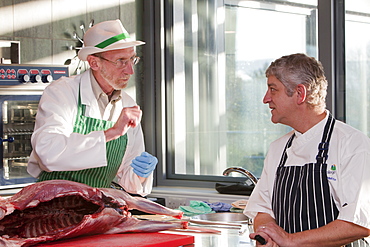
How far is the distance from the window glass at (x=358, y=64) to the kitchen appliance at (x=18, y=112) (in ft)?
6.53

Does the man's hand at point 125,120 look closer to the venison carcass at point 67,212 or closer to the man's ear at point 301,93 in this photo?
the venison carcass at point 67,212

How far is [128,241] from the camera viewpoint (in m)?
1.97

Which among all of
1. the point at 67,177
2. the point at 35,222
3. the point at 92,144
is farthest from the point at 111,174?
the point at 35,222

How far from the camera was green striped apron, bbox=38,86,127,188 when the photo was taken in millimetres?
2797

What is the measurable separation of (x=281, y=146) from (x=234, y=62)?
2.22 m

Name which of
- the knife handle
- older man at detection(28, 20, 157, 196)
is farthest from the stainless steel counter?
older man at detection(28, 20, 157, 196)

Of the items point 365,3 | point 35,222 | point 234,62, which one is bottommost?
point 35,222

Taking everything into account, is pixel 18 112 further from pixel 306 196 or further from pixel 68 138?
pixel 306 196

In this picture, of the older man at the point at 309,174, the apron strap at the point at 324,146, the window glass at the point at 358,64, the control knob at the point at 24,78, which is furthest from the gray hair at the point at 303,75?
the control knob at the point at 24,78

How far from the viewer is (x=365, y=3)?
13.0ft

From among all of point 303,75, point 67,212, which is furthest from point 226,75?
point 67,212

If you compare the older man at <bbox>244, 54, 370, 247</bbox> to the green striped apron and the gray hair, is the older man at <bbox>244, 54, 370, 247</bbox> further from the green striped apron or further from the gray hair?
the green striped apron

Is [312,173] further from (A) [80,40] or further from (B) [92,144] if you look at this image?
(A) [80,40]

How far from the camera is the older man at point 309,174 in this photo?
2209mm
